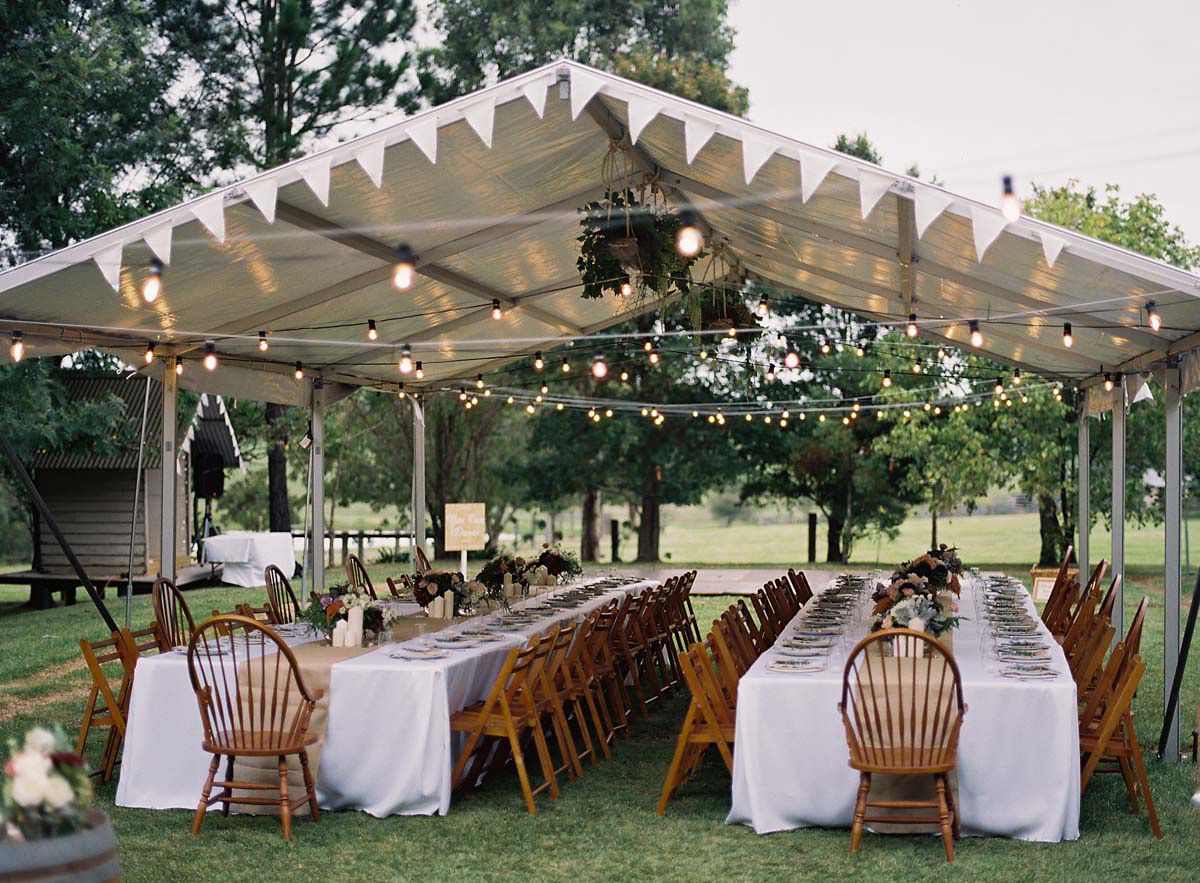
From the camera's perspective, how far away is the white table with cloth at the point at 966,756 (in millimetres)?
5391

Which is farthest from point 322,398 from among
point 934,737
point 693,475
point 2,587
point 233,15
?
point 2,587

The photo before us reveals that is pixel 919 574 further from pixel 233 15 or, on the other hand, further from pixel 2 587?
pixel 2 587

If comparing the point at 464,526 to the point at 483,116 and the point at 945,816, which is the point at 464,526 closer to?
the point at 483,116

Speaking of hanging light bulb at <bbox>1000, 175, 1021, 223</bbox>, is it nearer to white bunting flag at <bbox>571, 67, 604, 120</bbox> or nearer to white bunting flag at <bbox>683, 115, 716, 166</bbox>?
white bunting flag at <bbox>683, 115, 716, 166</bbox>

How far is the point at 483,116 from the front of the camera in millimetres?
5547

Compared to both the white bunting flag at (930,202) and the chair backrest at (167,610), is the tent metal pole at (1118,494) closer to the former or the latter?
the white bunting flag at (930,202)

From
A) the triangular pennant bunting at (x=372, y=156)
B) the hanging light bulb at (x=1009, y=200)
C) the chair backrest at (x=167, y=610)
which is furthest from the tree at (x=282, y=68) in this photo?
the hanging light bulb at (x=1009, y=200)

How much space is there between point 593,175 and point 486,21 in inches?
735

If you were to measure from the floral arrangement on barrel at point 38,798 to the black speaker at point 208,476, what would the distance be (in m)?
18.4

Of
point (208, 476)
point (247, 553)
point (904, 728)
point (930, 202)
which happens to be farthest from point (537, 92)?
point (208, 476)

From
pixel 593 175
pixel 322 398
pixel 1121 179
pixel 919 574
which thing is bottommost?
pixel 919 574

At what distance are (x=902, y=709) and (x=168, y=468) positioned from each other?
18.8 feet

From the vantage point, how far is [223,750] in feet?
18.2

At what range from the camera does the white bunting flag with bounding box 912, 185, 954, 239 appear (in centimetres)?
530
